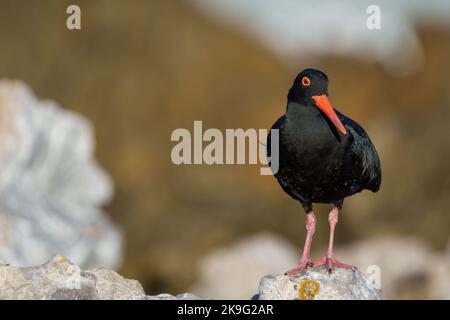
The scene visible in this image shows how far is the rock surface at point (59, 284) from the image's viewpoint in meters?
9.55

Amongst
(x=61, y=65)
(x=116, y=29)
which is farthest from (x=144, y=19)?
(x=61, y=65)

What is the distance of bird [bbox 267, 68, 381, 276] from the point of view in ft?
36.6

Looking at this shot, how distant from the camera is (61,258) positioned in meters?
10.0

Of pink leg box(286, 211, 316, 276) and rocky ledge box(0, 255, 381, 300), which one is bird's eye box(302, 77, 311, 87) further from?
rocky ledge box(0, 255, 381, 300)

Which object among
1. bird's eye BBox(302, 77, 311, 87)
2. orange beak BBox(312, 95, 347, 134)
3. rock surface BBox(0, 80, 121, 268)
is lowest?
rock surface BBox(0, 80, 121, 268)

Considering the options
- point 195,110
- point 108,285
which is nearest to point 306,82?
point 108,285

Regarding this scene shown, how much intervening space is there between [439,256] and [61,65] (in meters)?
13.0

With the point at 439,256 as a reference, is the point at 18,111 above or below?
above

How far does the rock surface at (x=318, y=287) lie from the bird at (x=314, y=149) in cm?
58

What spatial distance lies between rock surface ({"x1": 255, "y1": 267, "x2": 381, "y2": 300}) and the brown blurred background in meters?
13.2

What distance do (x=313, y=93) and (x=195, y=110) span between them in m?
16.4

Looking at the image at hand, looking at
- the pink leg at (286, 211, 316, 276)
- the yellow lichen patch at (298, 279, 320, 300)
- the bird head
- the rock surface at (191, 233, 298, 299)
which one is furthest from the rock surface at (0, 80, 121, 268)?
the yellow lichen patch at (298, 279, 320, 300)

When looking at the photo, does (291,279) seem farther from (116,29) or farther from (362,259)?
(116,29)
